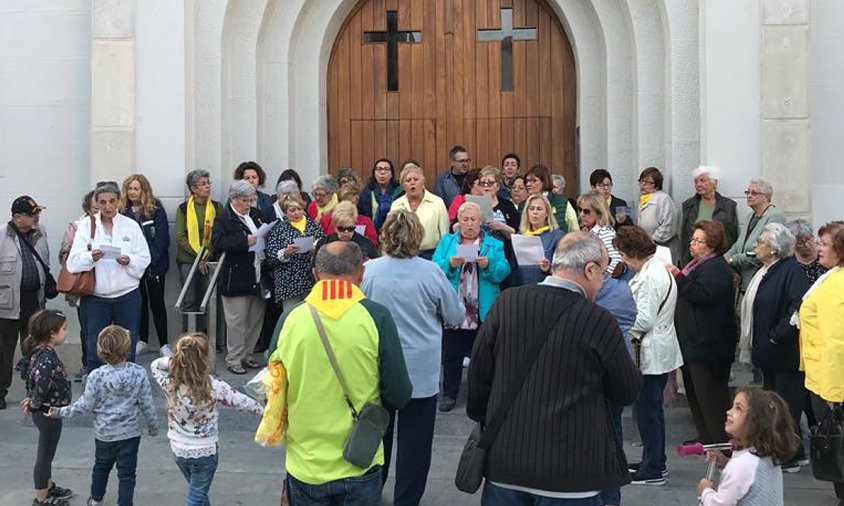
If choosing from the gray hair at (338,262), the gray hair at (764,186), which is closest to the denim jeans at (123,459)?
the gray hair at (338,262)

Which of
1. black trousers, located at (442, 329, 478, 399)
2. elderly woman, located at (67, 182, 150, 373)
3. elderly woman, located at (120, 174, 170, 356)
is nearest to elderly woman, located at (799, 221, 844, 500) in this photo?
black trousers, located at (442, 329, 478, 399)

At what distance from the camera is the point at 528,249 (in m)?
7.88

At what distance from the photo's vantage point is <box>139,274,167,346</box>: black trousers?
9680mm

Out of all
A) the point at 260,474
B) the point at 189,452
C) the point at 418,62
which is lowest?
the point at 260,474

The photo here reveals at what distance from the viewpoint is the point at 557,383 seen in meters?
4.00

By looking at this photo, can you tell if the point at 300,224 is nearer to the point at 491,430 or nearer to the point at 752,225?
the point at 752,225

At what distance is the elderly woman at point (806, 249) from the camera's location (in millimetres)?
7312

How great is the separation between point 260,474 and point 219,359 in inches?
101

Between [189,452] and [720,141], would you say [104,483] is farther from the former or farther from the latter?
[720,141]

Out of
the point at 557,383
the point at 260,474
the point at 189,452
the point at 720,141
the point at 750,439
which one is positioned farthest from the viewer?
the point at 720,141

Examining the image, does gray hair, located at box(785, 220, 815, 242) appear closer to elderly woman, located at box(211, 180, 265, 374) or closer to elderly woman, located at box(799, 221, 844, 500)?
elderly woman, located at box(799, 221, 844, 500)

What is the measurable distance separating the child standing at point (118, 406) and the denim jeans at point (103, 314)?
2.25 m

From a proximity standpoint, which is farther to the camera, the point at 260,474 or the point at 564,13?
the point at 564,13

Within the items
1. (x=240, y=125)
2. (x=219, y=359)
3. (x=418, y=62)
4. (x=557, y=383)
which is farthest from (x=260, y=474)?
(x=418, y=62)
